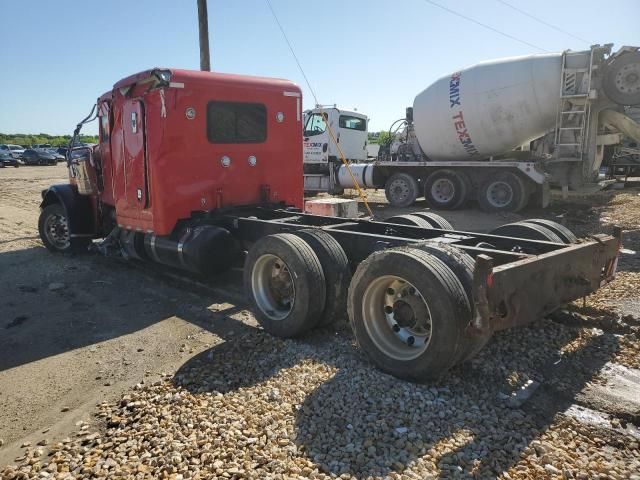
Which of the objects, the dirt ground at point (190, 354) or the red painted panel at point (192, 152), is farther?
the red painted panel at point (192, 152)

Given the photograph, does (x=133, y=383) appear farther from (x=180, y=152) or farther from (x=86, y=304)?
(x=180, y=152)

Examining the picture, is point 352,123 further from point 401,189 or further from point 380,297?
point 380,297

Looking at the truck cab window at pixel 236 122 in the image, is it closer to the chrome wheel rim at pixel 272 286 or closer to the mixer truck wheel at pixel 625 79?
the chrome wheel rim at pixel 272 286

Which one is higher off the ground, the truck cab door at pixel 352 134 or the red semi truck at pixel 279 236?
the truck cab door at pixel 352 134

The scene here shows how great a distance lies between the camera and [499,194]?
43.3 ft

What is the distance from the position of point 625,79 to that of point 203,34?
9795 millimetres

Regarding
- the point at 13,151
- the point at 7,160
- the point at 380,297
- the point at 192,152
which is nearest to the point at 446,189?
the point at 192,152

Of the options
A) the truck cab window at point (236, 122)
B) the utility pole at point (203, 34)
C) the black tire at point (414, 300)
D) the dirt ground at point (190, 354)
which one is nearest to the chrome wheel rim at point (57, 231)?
the dirt ground at point (190, 354)

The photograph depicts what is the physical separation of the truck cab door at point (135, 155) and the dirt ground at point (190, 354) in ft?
4.01

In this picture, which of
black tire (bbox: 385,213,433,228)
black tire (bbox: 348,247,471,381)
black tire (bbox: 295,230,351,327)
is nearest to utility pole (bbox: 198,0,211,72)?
black tire (bbox: 385,213,433,228)

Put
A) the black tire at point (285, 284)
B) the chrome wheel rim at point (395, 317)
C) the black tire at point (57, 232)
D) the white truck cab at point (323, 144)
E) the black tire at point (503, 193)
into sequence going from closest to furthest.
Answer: the chrome wheel rim at point (395, 317)
the black tire at point (285, 284)
the black tire at point (57, 232)
the black tire at point (503, 193)
the white truck cab at point (323, 144)

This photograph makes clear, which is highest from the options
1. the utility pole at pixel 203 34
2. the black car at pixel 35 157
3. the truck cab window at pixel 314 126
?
the utility pole at pixel 203 34

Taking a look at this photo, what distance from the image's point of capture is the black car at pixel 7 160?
4162 centimetres

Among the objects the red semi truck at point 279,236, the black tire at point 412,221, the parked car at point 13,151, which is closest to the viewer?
the red semi truck at point 279,236
